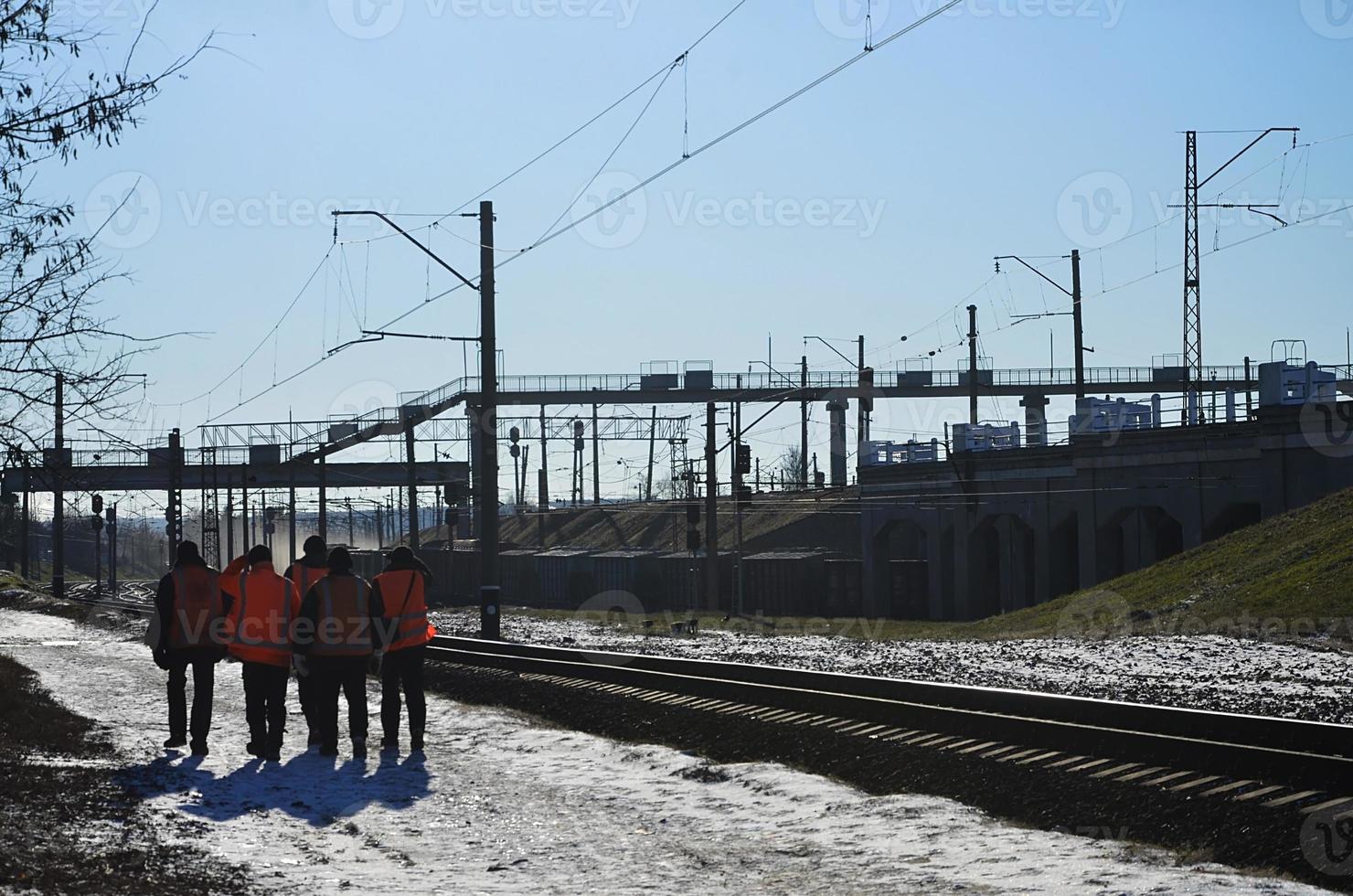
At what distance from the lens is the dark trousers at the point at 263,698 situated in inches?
523

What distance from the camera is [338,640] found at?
13047mm

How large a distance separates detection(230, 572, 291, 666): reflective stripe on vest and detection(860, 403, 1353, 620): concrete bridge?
26.4m

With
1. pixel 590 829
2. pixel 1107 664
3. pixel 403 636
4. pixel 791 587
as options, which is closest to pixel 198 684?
pixel 403 636

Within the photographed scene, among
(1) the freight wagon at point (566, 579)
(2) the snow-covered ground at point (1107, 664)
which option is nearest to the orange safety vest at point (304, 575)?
(2) the snow-covered ground at point (1107, 664)

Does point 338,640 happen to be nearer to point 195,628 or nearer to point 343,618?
point 343,618

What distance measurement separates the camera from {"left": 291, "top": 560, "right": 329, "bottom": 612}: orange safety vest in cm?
1352

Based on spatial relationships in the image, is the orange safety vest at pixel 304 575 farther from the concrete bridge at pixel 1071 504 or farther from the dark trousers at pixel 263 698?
the concrete bridge at pixel 1071 504

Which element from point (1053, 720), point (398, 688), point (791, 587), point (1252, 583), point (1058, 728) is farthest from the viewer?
point (791, 587)

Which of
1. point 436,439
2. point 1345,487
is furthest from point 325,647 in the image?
point 436,439

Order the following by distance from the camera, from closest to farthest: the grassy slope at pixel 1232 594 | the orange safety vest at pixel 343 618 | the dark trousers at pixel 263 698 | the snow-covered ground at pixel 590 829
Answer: the snow-covered ground at pixel 590 829 → the orange safety vest at pixel 343 618 → the dark trousers at pixel 263 698 → the grassy slope at pixel 1232 594

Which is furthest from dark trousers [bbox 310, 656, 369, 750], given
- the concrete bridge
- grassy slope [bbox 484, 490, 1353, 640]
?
the concrete bridge

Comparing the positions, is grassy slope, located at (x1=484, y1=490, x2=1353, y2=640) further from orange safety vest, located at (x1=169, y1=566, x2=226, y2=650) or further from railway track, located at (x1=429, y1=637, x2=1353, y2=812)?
orange safety vest, located at (x1=169, y1=566, x2=226, y2=650)

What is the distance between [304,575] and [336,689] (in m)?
1.03

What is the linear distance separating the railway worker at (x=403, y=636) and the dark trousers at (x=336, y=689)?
1.07 ft
